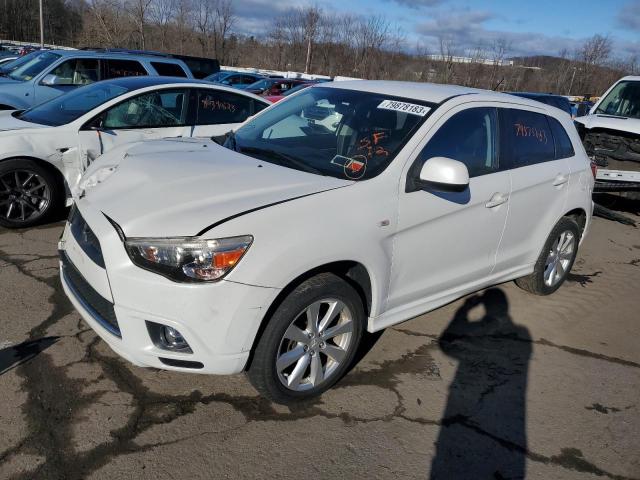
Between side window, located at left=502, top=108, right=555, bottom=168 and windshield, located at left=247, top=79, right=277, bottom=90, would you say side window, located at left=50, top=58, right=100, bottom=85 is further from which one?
windshield, located at left=247, top=79, right=277, bottom=90

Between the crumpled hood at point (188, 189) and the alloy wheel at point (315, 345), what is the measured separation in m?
0.66

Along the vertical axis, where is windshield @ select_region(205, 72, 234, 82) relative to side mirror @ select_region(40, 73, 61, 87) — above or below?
below

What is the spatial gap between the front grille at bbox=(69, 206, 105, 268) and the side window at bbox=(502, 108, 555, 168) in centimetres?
282

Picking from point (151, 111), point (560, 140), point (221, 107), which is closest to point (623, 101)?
point (560, 140)

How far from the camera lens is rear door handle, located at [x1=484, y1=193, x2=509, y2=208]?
367 centimetres

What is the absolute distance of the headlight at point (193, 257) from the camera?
249 cm

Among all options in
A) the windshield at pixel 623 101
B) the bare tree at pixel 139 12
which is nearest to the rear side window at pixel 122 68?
the windshield at pixel 623 101

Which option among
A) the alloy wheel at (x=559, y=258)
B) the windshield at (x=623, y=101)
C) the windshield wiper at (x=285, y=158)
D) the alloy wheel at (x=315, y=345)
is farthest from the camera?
the windshield at (x=623, y=101)

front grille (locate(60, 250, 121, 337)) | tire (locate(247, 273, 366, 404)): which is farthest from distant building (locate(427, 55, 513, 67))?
front grille (locate(60, 250, 121, 337))

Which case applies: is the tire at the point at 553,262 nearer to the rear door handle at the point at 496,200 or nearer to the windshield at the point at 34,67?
the rear door handle at the point at 496,200

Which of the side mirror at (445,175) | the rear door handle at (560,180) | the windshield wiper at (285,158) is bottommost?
the rear door handle at (560,180)

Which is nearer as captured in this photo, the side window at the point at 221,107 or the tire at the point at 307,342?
the tire at the point at 307,342

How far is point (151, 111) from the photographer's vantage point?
19.5ft

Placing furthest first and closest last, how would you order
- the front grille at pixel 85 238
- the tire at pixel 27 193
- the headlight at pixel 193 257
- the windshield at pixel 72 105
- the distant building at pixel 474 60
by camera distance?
the distant building at pixel 474 60, the windshield at pixel 72 105, the tire at pixel 27 193, the front grille at pixel 85 238, the headlight at pixel 193 257
